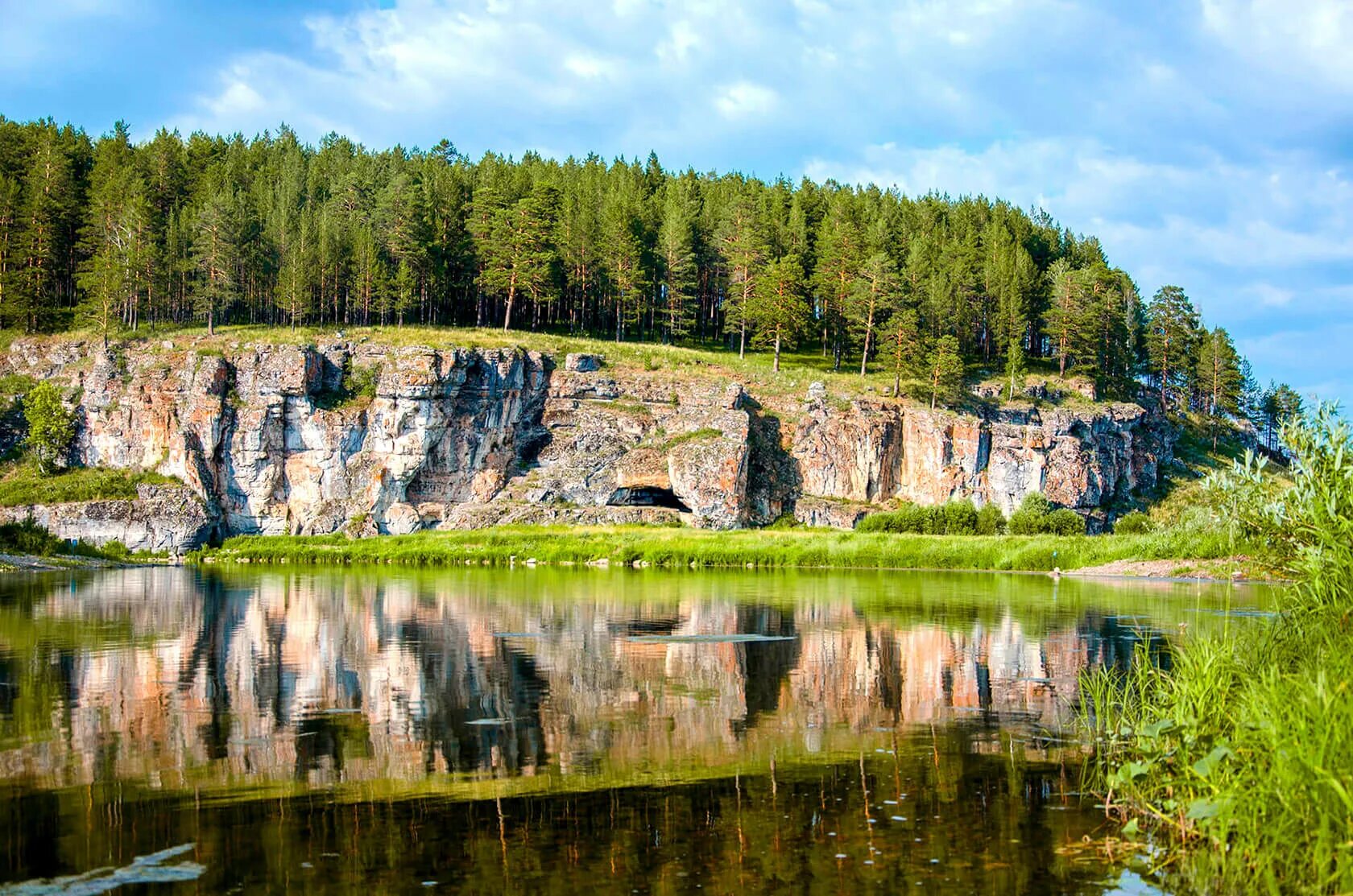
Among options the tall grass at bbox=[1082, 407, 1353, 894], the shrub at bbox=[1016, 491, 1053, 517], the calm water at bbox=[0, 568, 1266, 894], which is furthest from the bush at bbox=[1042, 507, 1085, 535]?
the tall grass at bbox=[1082, 407, 1353, 894]

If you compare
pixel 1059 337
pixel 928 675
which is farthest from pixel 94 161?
pixel 928 675

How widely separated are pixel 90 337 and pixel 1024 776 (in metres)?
104

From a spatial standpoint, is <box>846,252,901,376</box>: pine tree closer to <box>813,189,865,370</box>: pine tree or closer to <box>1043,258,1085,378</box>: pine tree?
<box>813,189,865,370</box>: pine tree

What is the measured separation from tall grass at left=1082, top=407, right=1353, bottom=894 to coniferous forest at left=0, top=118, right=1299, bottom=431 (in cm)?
8835

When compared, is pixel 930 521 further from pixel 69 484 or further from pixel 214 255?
pixel 214 255

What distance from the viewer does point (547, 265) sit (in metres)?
111

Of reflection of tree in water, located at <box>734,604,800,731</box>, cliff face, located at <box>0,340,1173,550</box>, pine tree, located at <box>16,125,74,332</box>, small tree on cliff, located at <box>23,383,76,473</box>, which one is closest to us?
reflection of tree in water, located at <box>734,604,800,731</box>

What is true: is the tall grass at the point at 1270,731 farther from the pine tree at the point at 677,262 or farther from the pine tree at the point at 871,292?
the pine tree at the point at 677,262

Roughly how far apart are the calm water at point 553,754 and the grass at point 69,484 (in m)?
50.4

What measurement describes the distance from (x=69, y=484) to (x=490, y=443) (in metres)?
33.2

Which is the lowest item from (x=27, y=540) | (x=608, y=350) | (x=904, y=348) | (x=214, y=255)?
(x=27, y=540)

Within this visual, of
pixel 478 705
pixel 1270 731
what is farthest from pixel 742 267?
pixel 1270 731

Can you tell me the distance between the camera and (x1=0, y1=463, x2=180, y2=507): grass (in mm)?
83688

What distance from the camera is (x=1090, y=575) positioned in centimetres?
6612
